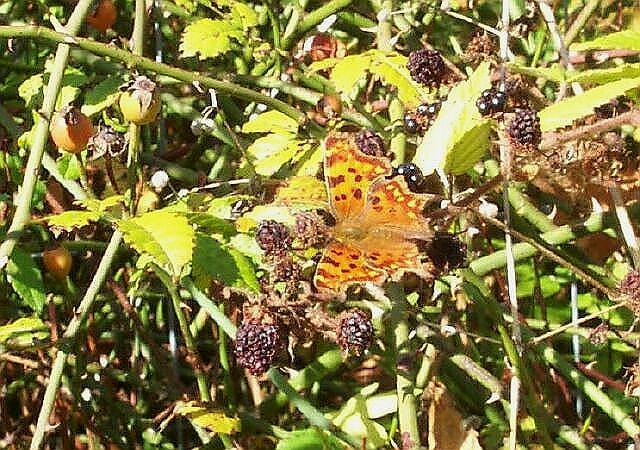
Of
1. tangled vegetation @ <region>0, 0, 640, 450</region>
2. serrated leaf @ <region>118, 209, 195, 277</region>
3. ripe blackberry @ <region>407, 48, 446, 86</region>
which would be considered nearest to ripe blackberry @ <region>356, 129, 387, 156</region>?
tangled vegetation @ <region>0, 0, 640, 450</region>

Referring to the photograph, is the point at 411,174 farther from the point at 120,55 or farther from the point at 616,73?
the point at 120,55

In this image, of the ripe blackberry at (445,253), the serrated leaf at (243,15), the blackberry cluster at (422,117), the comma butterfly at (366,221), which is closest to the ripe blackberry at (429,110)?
the blackberry cluster at (422,117)

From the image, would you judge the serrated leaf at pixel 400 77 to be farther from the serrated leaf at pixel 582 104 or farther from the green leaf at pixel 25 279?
the green leaf at pixel 25 279

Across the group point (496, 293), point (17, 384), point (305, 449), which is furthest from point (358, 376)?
point (17, 384)

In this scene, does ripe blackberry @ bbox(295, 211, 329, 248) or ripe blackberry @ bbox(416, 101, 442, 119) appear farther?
ripe blackberry @ bbox(416, 101, 442, 119)

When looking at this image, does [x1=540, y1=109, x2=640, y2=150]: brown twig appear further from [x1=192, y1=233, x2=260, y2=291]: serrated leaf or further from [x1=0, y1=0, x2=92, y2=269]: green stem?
[x1=0, y1=0, x2=92, y2=269]: green stem

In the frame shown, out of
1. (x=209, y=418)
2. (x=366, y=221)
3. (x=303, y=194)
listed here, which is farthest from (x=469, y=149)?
(x=209, y=418)

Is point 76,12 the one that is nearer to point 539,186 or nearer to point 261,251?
point 261,251
